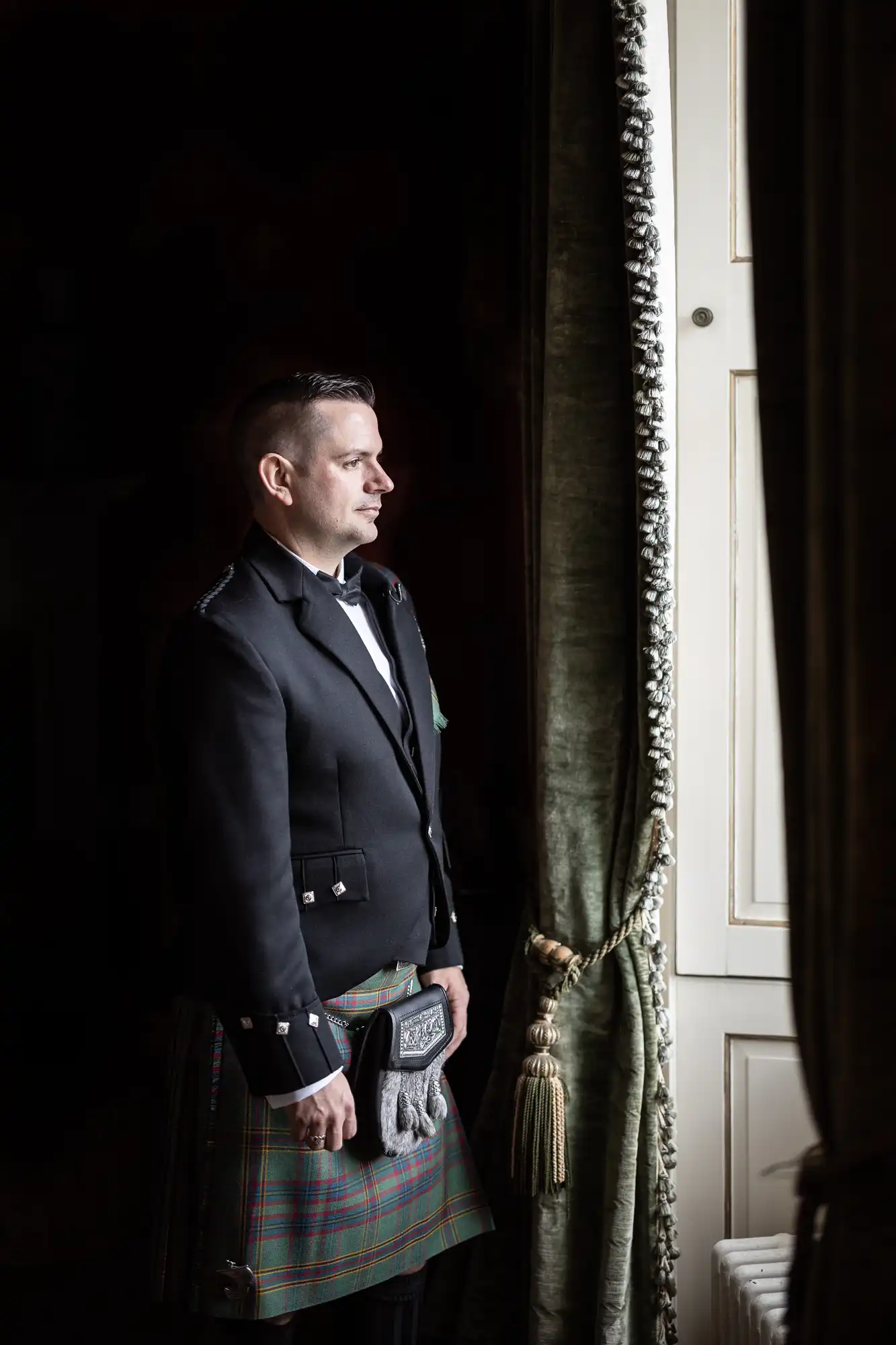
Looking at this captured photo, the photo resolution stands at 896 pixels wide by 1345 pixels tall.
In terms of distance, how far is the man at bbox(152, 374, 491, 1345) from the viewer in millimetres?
1477

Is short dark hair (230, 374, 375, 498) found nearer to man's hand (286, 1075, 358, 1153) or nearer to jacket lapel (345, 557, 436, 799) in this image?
jacket lapel (345, 557, 436, 799)

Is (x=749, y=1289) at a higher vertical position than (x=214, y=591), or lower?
lower

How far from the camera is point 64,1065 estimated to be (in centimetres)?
220

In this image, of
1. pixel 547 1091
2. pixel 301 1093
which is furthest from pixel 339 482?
pixel 547 1091

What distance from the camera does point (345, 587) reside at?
169cm

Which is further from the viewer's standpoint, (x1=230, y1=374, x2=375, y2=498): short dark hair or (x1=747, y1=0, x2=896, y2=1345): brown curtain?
(x1=230, y1=374, x2=375, y2=498): short dark hair

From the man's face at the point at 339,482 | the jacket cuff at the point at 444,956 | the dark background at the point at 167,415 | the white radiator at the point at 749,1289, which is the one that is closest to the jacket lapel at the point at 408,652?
the man's face at the point at 339,482

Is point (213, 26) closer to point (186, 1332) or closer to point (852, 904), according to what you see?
point (852, 904)

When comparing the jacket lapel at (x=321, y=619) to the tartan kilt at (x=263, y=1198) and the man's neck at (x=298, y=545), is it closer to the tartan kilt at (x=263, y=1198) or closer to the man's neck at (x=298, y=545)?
the man's neck at (x=298, y=545)

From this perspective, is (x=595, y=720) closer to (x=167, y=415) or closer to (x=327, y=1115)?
(x=327, y=1115)

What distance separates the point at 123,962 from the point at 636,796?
3.52ft

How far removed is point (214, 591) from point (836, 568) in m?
1.04

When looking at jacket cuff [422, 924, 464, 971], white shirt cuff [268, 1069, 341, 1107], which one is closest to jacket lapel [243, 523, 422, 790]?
jacket cuff [422, 924, 464, 971]

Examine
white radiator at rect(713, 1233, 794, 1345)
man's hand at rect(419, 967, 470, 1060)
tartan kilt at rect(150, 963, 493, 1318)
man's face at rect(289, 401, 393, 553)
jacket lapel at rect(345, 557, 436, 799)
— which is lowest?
white radiator at rect(713, 1233, 794, 1345)
